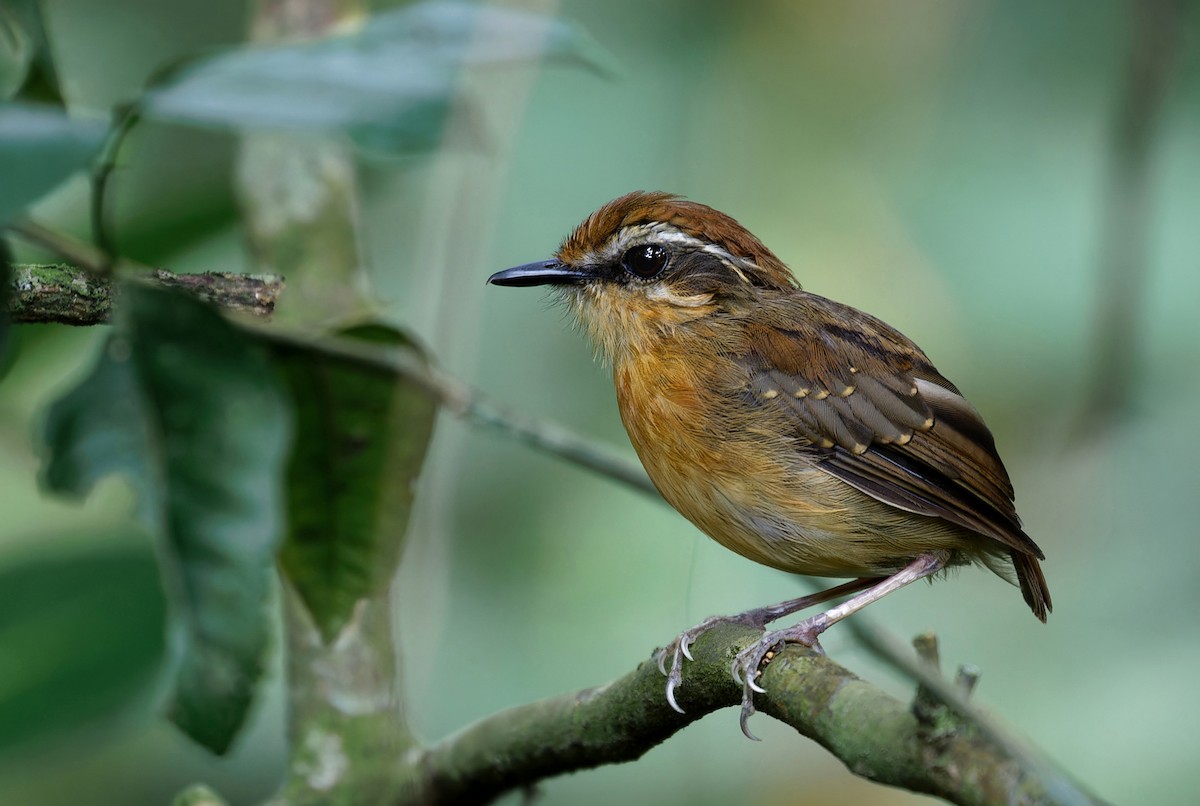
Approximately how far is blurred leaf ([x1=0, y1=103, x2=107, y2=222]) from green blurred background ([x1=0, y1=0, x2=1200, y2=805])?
726mm

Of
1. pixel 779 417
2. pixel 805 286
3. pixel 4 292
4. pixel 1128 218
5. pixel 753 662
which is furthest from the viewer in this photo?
pixel 805 286

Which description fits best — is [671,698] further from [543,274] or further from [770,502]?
[543,274]

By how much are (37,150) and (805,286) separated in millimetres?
3823

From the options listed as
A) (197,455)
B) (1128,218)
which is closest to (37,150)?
(197,455)

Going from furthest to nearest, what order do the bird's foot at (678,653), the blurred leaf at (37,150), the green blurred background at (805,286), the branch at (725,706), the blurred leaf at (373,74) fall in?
the green blurred background at (805,286) → the bird's foot at (678,653) → the blurred leaf at (373,74) → the blurred leaf at (37,150) → the branch at (725,706)

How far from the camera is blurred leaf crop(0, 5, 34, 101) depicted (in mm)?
2130

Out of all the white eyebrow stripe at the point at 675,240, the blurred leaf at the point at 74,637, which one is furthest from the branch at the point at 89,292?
the white eyebrow stripe at the point at 675,240

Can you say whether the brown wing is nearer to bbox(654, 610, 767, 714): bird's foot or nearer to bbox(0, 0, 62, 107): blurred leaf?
bbox(654, 610, 767, 714): bird's foot

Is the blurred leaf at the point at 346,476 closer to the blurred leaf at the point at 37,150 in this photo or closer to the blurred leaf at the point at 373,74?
the blurred leaf at the point at 373,74

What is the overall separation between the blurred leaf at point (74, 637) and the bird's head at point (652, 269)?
1212 mm

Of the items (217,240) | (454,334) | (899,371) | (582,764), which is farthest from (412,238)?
(582,764)

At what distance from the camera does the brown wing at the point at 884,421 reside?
2.68m

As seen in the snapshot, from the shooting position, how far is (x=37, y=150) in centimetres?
167

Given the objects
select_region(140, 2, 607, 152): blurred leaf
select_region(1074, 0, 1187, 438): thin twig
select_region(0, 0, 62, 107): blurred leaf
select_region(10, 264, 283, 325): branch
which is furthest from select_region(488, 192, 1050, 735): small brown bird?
select_region(1074, 0, 1187, 438): thin twig
